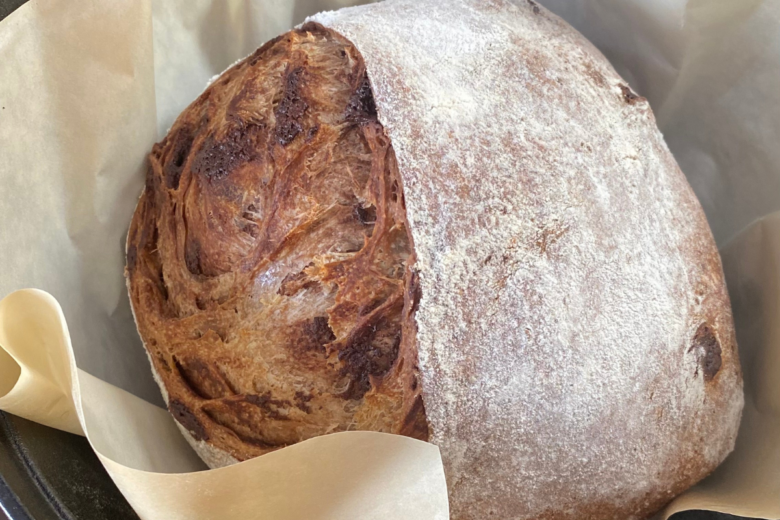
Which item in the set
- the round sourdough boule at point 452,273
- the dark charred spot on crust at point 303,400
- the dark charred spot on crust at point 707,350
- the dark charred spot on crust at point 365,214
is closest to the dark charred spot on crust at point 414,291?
the round sourdough boule at point 452,273

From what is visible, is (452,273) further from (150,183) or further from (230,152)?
(150,183)

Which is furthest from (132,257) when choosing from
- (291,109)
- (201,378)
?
(291,109)

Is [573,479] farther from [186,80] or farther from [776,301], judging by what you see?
[186,80]

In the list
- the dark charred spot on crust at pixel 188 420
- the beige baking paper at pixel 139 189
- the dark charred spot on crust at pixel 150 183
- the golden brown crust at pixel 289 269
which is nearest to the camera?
the beige baking paper at pixel 139 189

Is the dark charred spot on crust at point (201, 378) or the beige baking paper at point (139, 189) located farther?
the dark charred spot on crust at point (201, 378)

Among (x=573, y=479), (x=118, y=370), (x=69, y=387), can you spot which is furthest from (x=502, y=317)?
(x=118, y=370)

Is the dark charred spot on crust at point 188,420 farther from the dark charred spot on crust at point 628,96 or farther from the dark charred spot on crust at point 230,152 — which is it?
the dark charred spot on crust at point 628,96
